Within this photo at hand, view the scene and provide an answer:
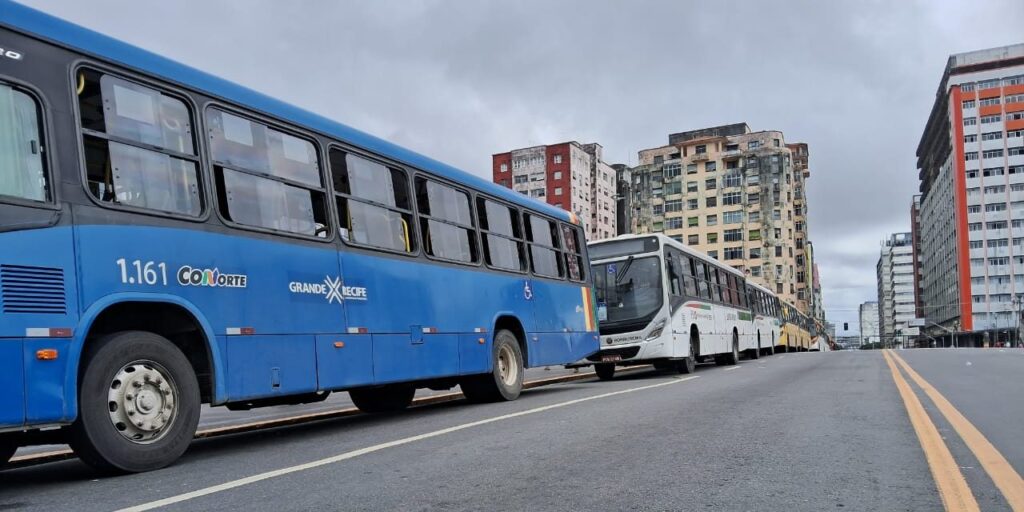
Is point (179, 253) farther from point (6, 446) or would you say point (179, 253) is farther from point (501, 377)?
point (501, 377)

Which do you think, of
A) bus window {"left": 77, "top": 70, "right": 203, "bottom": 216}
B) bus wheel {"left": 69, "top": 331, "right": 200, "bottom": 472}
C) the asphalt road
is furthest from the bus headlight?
bus wheel {"left": 69, "top": 331, "right": 200, "bottom": 472}

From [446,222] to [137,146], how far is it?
4.78 m

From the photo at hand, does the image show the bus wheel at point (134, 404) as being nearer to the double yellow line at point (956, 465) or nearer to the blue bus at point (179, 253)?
the blue bus at point (179, 253)

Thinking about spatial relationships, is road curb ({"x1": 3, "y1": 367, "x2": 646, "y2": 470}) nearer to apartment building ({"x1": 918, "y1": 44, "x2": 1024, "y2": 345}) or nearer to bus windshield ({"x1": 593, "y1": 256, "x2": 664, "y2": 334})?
bus windshield ({"x1": 593, "y1": 256, "x2": 664, "y2": 334})

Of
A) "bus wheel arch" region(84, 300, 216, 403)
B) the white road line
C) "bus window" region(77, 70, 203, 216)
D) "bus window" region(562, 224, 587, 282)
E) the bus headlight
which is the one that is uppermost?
"bus window" region(77, 70, 203, 216)

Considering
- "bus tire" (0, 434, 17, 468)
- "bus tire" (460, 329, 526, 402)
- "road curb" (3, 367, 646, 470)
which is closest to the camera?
"bus tire" (0, 434, 17, 468)

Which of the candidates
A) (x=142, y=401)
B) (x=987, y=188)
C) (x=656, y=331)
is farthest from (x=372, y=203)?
(x=987, y=188)

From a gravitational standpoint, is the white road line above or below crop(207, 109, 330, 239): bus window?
below

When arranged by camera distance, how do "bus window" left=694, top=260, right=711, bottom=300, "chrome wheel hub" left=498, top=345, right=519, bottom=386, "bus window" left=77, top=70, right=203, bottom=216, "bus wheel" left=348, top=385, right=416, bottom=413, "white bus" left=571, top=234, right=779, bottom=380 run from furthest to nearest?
1. "bus window" left=694, top=260, right=711, bottom=300
2. "white bus" left=571, top=234, right=779, bottom=380
3. "chrome wheel hub" left=498, top=345, right=519, bottom=386
4. "bus wheel" left=348, top=385, right=416, bottom=413
5. "bus window" left=77, top=70, right=203, bottom=216

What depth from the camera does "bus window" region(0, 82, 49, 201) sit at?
520 centimetres

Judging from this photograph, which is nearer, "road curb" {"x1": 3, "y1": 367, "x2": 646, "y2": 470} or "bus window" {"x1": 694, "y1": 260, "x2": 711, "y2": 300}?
"road curb" {"x1": 3, "y1": 367, "x2": 646, "y2": 470}

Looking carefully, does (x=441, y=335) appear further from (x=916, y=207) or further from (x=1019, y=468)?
(x=916, y=207)

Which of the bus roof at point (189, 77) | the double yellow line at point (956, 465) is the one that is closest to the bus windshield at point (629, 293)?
the bus roof at point (189, 77)

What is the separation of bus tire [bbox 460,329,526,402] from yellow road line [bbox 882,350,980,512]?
5.26m
